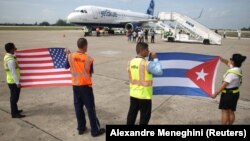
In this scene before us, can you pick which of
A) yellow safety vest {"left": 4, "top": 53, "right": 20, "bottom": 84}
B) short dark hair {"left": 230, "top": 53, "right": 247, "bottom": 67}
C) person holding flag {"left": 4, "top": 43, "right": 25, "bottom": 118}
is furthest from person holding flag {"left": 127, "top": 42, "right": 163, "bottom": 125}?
yellow safety vest {"left": 4, "top": 53, "right": 20, "bottom": 84}

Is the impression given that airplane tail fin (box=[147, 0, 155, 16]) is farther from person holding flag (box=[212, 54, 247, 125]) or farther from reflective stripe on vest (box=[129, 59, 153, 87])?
reflective stripe on vest (box=[129, 59, 153, 87])

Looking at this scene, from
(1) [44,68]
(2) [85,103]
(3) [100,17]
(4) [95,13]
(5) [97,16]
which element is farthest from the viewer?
(3) [100,17]

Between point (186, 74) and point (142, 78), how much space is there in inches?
68.9

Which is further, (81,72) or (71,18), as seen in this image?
(71,18)

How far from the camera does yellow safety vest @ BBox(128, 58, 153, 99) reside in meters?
3.85

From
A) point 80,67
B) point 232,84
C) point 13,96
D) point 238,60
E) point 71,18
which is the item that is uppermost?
point 71,18

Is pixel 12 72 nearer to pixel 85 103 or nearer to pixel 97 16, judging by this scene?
pixel 85 103

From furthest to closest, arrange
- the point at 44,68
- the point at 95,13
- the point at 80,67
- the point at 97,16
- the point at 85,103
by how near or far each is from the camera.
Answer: the point at 97,16 < the point at 95,13 < the point at 44,68 < the point at 85,103 < the point at 80,67

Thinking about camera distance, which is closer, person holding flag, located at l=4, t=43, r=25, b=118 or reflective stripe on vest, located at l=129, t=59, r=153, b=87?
reflective stripe on vest, located at l=129, t=59, r=153, b=87

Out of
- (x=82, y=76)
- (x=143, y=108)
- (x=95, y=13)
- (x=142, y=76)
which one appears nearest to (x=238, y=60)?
(x=142, y=76)

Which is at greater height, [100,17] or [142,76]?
[100,17]

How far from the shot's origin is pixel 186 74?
5254 mm

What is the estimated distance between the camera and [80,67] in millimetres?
4383

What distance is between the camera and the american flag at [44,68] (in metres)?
5.80
